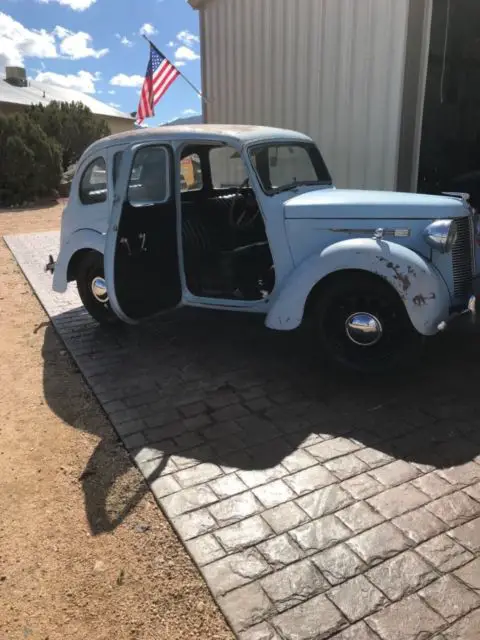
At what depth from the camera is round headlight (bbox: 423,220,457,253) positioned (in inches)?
140

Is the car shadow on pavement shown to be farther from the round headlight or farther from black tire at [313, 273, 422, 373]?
the round headlight

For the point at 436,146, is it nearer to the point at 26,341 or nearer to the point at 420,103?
the point at 420,103

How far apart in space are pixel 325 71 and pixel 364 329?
404 centimetres

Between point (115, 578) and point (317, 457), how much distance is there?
4.28 ft

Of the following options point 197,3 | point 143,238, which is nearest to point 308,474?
point 143,238

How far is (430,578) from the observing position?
2172mm

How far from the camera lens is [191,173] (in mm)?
5219

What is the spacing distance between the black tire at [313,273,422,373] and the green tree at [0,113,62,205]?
50.7ft

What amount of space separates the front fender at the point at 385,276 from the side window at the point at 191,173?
6.11 feet

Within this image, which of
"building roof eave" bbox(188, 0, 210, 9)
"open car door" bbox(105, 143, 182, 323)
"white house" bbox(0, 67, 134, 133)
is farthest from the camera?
"white house" bbox(0, 67, 134, 133)

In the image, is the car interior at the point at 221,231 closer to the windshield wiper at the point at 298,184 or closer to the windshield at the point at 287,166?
the windshield at the point at 287,166

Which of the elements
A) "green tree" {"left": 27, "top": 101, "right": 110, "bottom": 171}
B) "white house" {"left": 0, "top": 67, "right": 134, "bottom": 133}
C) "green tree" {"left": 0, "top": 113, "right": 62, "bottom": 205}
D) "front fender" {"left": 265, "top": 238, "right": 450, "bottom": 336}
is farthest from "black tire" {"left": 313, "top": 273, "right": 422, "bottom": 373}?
"white house" {"left": 0, "top": 67, "right": 134, "bottom": 133}

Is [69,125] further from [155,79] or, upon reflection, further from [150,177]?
[150,177]

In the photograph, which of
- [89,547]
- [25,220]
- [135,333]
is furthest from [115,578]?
[25,220]
